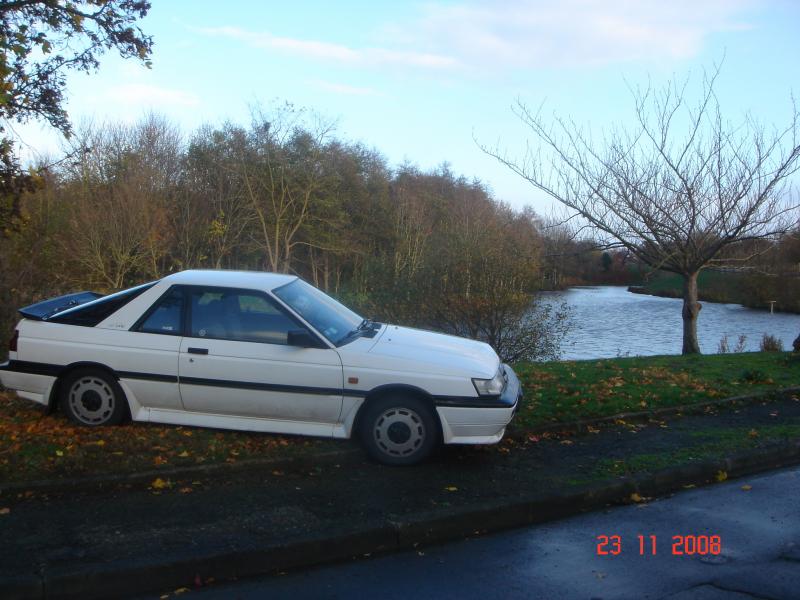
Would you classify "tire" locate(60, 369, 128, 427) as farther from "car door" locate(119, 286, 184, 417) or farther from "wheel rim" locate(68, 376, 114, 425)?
"car door" locate(119, 286, 184, 417)

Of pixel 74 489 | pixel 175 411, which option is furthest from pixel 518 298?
pixel 74 489

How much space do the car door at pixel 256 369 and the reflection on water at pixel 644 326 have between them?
1404 cm

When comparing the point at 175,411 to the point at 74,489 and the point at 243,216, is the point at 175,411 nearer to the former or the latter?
the point at 74,489

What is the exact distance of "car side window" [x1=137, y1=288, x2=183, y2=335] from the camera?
6.85m

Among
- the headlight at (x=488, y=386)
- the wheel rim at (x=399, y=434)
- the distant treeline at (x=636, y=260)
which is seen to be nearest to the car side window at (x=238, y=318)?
the wheel rim at (x=399, y=434)

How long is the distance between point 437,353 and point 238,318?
181cm

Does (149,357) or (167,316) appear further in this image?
(167,316)

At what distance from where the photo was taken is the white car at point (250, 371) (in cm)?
648

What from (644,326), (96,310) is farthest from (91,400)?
(644,326)

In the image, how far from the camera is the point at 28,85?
998 centimetres

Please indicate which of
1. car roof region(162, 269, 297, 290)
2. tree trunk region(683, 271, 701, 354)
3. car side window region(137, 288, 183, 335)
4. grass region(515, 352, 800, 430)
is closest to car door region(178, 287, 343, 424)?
car side window region(137, 288, 183, 335)

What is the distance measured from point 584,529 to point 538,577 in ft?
3.24

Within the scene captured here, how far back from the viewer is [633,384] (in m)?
10.2

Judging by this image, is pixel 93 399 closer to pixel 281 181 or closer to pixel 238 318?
pixel 238 318
